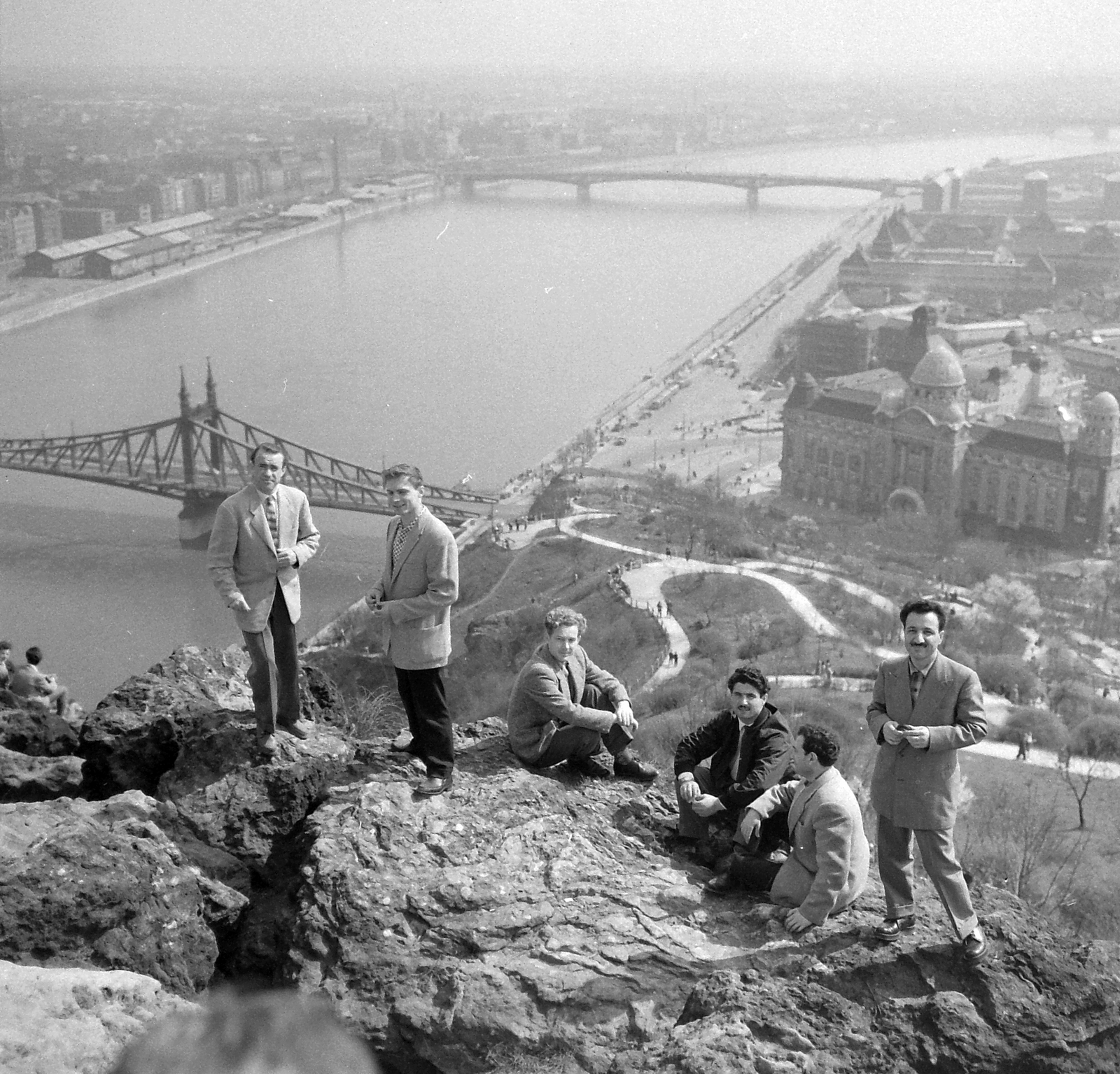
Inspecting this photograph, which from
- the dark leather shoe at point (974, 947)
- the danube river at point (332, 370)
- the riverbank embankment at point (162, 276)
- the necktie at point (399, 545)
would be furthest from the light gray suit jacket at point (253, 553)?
the riverbank embankment at point (162, 276)

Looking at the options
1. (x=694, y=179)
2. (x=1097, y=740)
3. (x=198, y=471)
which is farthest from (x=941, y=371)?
(x=694, y=179)

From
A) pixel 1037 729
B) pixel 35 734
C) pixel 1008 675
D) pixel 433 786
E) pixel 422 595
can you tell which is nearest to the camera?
pixel 433 786

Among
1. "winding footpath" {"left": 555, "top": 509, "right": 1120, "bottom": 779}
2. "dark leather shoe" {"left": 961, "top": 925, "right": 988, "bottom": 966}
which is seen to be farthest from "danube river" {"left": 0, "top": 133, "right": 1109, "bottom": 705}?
"dark leather shoe" {"left": 961, "top": 925, "right": 988, "bottom": 966}

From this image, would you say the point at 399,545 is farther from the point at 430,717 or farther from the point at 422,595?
the point at 430,717

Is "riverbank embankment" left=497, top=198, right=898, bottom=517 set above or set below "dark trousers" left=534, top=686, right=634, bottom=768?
below

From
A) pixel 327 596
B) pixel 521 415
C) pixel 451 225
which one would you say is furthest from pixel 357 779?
pixel 451 225

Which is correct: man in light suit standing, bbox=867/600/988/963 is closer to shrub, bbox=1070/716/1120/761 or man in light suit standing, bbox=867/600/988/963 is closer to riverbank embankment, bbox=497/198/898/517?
shrub, bbox=1070/716/1120/761
